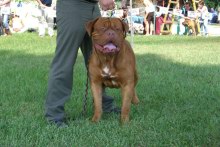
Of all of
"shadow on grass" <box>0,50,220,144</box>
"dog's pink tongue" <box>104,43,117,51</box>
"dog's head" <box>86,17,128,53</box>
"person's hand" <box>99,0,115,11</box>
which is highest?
"person's hand" <box>99,0,115,11</box>

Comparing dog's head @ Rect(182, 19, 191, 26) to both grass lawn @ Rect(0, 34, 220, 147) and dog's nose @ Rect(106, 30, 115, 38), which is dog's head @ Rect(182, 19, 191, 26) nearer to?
grass lawn @ Rect(0, 34, 220, 147)

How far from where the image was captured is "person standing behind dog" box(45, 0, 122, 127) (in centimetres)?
493

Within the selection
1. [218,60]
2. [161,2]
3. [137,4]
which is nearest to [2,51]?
[218,60]

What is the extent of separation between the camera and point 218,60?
11555 mm

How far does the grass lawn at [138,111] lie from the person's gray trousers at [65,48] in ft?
0.80

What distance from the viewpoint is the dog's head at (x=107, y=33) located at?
467 centimetres

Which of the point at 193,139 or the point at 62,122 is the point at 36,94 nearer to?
the point at 62,122

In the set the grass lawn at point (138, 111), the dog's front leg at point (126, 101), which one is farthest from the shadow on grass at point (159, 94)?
the dog's front leg at point (126, 101)

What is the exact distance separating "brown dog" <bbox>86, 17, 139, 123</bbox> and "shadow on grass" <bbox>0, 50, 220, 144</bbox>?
409 millimetres

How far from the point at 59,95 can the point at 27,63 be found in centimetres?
573

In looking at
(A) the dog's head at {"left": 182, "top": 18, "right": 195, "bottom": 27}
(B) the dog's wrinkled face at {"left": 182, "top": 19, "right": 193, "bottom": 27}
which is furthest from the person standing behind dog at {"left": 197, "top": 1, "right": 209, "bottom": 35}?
(B) the dog's wrinkled face at {"left": 182, "top": 19, "right": 193, "bottom": 27}

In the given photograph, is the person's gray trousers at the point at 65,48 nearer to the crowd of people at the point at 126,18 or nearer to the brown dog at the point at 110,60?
the brown dog at the point at 110,60

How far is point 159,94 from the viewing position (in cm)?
686

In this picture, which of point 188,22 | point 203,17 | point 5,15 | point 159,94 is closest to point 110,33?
point 159,94
